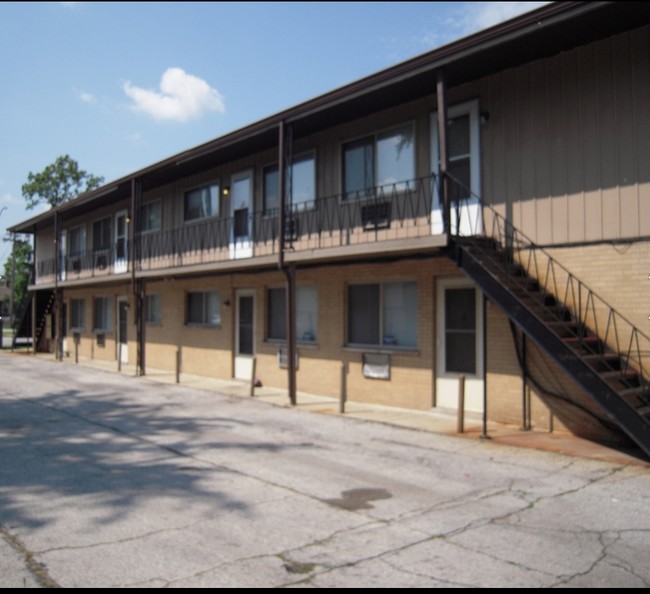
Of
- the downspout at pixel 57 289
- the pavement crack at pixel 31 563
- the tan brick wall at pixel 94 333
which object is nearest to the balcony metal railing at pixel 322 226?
the tan brick wall at pixel 94 333

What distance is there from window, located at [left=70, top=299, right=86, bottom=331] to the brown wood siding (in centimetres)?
2137

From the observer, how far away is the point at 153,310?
70.5 feet

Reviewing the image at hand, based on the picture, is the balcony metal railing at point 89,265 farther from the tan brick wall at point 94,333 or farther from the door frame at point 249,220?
the door frame at point 249,220

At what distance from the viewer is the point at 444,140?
9789mm

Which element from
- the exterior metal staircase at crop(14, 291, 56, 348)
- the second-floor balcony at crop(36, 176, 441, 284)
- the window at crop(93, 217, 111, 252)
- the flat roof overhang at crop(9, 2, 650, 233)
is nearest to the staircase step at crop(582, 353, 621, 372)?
the second-floor balcony at crop(36, 176, 441, 284)

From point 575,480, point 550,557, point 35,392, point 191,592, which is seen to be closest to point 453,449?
point 575,480

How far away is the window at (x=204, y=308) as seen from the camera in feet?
58.9

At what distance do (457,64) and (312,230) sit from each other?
5.10 metres

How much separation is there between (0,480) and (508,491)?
5.64m

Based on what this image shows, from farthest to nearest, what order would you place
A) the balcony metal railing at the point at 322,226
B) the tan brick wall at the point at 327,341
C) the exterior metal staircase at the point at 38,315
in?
the exterior metal staircase at the point at 38,315, the balcony metal railing at the point at 322,226, the tan brick wall at the point at 327,341

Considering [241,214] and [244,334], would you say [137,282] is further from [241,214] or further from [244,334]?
[241,214]

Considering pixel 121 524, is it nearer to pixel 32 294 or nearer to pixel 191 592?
pixel 191 592

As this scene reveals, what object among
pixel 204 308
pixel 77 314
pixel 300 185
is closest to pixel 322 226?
pixel 300 185

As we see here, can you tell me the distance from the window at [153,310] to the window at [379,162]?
408 inches
